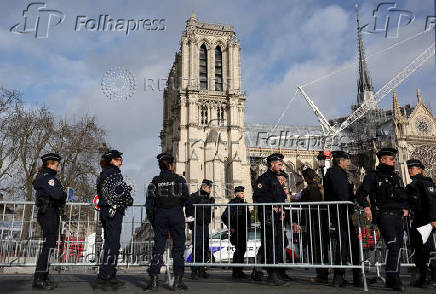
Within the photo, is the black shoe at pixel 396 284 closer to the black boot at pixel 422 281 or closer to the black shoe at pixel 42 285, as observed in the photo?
the black boot at pixel 422 281

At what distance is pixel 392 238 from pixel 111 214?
412 cm

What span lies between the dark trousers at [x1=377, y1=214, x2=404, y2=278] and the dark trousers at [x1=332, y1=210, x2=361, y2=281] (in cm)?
57

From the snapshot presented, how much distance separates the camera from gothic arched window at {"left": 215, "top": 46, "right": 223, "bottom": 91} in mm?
51750

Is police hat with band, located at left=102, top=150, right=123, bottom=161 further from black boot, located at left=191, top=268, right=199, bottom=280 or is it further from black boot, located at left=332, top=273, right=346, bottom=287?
black boot, located at left=332, top=273, right=346, bottom=287

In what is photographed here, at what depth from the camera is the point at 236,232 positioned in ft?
26.4

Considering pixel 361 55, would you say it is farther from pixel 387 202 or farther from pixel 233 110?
pixel 387 202

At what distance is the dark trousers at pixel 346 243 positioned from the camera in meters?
6.05

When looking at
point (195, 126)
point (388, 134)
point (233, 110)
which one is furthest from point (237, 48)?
point (388, 134)

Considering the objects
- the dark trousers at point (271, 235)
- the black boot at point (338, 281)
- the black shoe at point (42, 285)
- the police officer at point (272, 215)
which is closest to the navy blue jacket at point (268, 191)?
the police officer at point (272, 215)

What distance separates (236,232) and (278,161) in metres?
2.09

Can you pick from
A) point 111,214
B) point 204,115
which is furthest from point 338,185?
point 204,115

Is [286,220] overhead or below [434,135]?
below

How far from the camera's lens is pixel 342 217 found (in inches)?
246

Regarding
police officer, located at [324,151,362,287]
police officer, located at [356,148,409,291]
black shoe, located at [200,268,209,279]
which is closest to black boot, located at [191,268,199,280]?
A: black shoe, located at [200,268,209,279]
